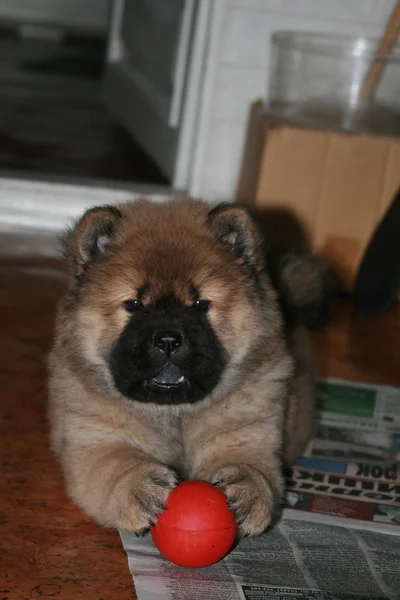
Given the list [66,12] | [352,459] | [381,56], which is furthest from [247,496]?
[66,12]

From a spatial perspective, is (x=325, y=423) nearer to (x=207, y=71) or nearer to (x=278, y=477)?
(x=278, y=477)

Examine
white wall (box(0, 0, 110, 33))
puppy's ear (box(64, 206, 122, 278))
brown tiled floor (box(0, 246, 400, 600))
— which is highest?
white wall (box(0, 0, 110, 33))

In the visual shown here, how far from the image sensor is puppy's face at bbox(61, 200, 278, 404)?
1.84m

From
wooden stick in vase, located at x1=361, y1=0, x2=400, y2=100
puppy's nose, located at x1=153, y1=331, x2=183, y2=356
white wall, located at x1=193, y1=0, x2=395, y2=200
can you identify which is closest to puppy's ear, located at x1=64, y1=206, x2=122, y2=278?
puppy's nose, located at x1=153, y1=331, x2=183, y2=356

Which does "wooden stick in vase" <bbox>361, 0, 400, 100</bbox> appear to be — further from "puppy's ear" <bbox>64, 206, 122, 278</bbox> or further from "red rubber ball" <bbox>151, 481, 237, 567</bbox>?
"red rubber ball" <bbox>151, 481, 237, 567</bbox>

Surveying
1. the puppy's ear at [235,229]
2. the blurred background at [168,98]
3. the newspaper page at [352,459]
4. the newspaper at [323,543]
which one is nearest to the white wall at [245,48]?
the blurred background at [168,98]

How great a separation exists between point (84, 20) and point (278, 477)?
932 centimetres

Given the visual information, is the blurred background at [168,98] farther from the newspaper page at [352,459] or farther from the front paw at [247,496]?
the front paw at [247,496]

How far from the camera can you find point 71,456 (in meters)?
1.97

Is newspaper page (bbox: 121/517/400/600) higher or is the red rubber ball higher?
the red rubber ball

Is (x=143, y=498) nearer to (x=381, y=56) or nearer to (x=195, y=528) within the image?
(x=195, y=528)

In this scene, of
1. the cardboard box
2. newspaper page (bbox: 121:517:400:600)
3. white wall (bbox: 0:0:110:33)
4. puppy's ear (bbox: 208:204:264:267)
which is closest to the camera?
newspaper page (bbox: 121:517:400:600)

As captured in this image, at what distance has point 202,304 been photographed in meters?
1.88

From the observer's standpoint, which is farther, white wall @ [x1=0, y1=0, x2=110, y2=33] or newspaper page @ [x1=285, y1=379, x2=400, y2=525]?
white wall @ [x1=0, y1=0, x2=110, y2=33]
